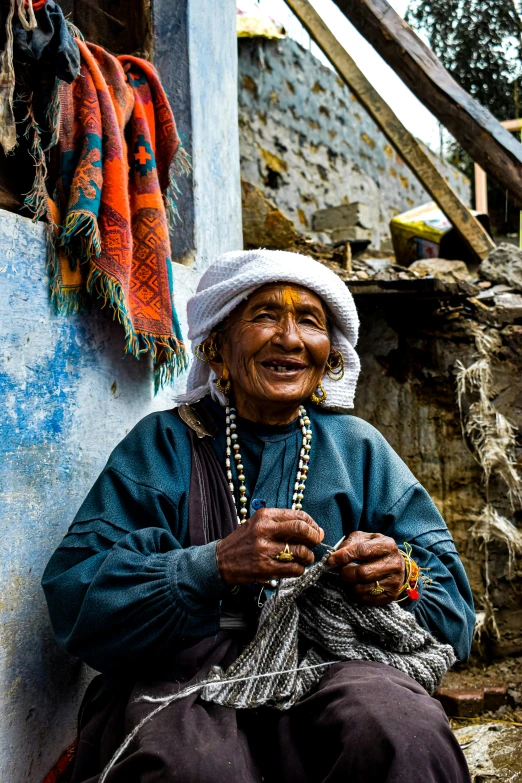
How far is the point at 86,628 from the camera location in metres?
1.75

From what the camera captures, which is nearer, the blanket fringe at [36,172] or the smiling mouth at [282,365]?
the smiling mouth at [282,365]

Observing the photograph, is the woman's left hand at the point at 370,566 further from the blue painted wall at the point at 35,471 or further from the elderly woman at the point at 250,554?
the blue painted wall at the point at 35,471

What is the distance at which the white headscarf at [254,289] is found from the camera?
83.7 inches

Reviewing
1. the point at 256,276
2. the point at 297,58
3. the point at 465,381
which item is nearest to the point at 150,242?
the point at 256,276

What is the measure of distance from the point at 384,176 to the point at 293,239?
155 inches

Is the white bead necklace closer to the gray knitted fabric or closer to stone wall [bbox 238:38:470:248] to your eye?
the gray knitted fabric

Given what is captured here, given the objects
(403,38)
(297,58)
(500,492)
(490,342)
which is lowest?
(500,492)

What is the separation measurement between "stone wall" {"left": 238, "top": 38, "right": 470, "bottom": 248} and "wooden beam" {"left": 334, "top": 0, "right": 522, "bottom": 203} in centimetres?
303

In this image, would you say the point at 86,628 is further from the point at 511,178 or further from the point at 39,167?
the point at 511,178

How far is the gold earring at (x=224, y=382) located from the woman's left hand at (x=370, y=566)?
62 cm

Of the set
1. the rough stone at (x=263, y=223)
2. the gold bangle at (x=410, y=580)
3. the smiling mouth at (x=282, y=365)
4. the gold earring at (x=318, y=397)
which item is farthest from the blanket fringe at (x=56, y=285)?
the rough stone at (x=263, y=223)

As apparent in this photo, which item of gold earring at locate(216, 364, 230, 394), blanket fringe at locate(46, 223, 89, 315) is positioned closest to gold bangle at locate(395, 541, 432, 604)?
gold earring at locate(216, 364, 230, 394)

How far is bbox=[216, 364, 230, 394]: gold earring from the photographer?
224 cm

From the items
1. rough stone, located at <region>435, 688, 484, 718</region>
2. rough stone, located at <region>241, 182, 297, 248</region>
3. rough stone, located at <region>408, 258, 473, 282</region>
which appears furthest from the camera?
Answer: rough stone, located at <region>241, 182, 297, 248</region>
